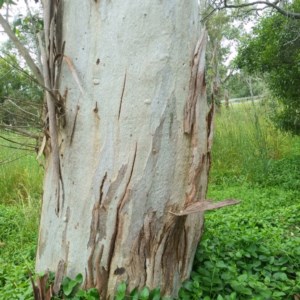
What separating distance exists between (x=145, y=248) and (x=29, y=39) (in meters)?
2.07

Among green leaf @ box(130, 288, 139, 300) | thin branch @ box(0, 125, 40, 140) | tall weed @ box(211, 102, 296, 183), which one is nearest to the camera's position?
green leaf @ box(130, 288, 139, 300)

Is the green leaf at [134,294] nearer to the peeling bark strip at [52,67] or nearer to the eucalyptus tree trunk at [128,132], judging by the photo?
the eucalyptus tree trunk at [128,132]

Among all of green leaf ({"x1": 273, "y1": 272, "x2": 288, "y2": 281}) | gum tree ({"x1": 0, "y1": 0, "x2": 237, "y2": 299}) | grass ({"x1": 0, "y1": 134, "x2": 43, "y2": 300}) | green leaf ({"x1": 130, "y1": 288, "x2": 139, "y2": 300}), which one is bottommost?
grass ({"x1": 0, "y1": 134, "x2": 43, "y2": 300})

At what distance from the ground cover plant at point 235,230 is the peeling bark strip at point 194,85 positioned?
811mm

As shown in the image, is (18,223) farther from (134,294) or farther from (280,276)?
(280,276)

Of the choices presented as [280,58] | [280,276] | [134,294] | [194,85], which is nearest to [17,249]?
[134,294]

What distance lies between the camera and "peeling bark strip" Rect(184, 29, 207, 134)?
1.92m

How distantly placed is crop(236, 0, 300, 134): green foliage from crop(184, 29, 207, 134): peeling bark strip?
4.73 meters

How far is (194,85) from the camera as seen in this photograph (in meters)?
1.94

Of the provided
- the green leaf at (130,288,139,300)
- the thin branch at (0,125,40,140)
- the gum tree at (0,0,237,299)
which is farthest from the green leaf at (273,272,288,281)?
the thin branch at (0,125,40,140)

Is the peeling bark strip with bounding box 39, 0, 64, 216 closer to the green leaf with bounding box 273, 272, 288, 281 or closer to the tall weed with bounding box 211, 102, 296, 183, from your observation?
the green leaf with bounding box 273, 272, 288, 281

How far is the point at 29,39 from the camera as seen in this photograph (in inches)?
126

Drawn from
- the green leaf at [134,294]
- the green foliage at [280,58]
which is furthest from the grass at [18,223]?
the green foliage at [280,58]

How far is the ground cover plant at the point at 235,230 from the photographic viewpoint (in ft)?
6.96
